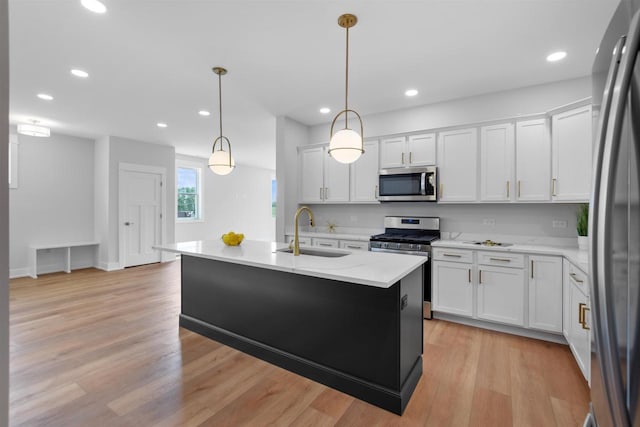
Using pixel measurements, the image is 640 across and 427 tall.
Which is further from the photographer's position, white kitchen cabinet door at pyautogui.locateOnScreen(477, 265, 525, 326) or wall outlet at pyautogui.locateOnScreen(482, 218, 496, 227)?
wall outlet at pyautogui.locateOnScreen(482, 218, 496, 227)

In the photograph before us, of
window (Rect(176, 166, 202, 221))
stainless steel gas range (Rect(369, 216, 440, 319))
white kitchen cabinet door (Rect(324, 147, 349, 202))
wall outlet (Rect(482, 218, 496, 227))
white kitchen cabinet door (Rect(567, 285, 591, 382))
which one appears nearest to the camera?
white kitchen cabinet door (Rect(567, 285, 591, 382))

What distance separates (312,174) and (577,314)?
137 inches

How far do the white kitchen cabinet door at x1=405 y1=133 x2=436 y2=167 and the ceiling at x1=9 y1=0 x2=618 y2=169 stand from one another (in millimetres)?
524

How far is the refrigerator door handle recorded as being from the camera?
1.87 ft

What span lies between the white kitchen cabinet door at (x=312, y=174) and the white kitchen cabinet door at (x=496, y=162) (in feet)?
7.10

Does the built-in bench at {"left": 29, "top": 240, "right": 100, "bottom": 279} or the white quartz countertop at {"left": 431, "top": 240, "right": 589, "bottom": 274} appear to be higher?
the white quartz countertop at {"left": 431, "top": 240, "right": 589, "bottom": 274}

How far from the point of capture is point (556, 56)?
9.38 feet

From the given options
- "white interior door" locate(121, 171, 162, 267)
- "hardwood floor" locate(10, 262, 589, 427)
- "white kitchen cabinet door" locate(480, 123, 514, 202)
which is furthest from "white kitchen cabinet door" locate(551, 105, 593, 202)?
"white interior door" locate(121, 171, 162, 267)

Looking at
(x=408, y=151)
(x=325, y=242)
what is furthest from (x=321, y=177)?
(x=408, y=151)

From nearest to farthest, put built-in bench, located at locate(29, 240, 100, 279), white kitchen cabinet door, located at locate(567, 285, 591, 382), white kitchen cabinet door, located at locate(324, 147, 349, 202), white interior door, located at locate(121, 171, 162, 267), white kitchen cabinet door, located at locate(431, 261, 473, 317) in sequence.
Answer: white kitchen cabinet door, located at locate(567, 285, 591, 382), white kitchen cabinet door, located at locate(431, 261, 473, 317), white kitchen cabinet door, located at locate(324, 147, 349, 202), built-in bench, located at locate(29, 240, 100, 279), white interior door, located at locate(121, 171, 162, 267)

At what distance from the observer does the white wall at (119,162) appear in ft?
19.4

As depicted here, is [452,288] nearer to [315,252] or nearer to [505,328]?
[505,328]

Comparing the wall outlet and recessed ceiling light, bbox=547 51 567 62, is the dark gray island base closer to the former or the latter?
the wall outlet

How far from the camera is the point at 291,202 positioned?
15.7 feet
